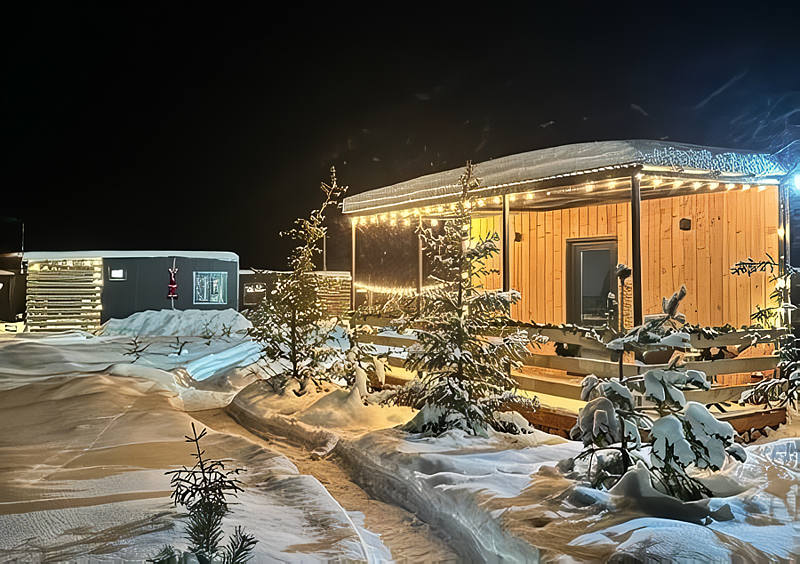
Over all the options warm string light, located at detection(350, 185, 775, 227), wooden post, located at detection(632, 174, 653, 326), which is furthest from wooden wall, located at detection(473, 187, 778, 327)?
wooden post, located at detection(632, 174, 653, 326)

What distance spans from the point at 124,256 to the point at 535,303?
1482 centimetres

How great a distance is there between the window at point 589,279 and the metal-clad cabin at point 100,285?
14.2 meters

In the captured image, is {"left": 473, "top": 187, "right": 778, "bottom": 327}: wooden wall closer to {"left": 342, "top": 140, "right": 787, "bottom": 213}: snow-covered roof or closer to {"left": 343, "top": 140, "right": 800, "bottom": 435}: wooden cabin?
{"left": 343, "top": 140, "right": 800, "bottom": 435}: wooden cabin

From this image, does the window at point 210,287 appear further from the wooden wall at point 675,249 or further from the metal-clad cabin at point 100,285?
the wooden wall at point 675,249

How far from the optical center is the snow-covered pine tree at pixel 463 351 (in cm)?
571

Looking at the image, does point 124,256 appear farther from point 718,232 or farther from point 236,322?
point 718,232

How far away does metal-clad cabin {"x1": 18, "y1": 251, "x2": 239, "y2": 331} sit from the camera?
19.5 meters

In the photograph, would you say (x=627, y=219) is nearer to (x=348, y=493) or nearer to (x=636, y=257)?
(x=636, y=257)

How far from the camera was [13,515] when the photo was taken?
12.5 feet

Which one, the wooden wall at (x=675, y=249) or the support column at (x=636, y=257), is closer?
the support column at (x=636, y=257)

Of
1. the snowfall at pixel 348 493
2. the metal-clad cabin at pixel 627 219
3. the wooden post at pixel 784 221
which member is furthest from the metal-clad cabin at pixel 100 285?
the wooden post at pixel 784 221

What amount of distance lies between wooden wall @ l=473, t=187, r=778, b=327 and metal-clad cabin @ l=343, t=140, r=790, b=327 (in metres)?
0.01

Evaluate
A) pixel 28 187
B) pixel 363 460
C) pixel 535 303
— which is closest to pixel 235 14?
pixel 28 187

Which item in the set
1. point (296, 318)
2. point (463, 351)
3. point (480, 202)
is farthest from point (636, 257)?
point (296, 318)
